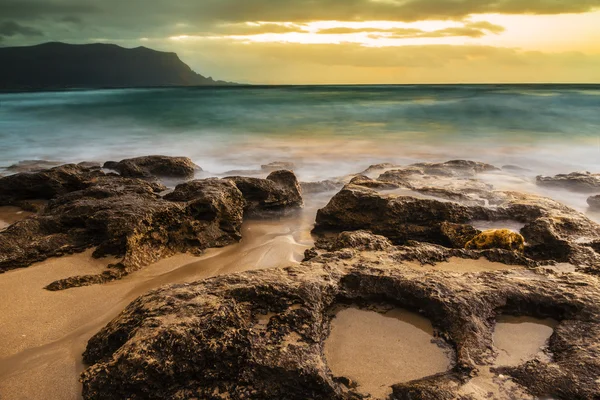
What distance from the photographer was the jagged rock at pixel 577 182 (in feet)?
26.1

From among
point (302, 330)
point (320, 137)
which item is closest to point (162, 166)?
point (302, 330)

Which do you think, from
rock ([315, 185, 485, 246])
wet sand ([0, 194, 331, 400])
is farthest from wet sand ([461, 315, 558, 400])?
wet sand ([0, 194, 331, 400])

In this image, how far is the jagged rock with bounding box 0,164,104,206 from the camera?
6859mm

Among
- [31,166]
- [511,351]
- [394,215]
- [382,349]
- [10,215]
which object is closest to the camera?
[511,351]

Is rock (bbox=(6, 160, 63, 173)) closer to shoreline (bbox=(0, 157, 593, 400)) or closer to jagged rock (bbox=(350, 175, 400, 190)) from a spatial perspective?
shoreline (bbox=(0, 157, 593, 400))

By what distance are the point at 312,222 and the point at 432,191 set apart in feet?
6.00

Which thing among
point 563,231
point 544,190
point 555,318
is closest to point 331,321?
point 555,318

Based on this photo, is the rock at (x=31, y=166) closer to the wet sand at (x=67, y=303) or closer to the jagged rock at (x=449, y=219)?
the wet sand at (x=67, y=303)

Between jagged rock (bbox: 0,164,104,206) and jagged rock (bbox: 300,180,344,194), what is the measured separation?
3676mm

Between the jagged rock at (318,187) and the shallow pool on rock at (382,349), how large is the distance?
4871 millimetres

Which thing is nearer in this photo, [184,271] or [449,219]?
[184,271]

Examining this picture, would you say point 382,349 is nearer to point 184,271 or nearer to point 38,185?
point 184,271

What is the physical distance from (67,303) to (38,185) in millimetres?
4159

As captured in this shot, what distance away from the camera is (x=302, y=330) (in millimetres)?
2719
